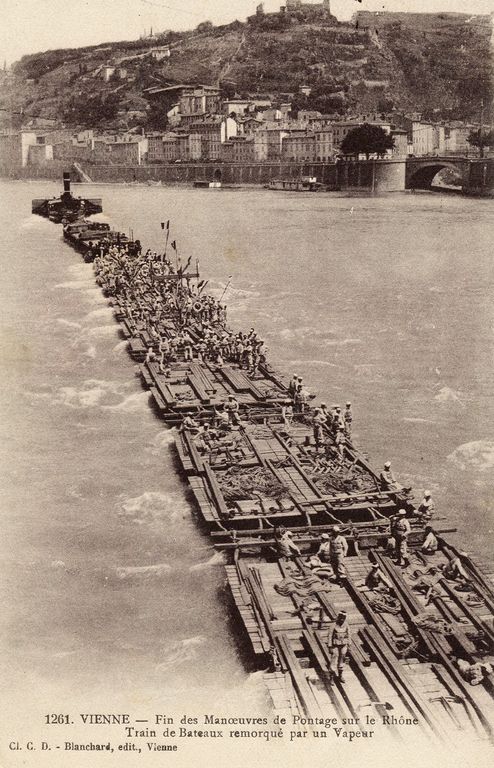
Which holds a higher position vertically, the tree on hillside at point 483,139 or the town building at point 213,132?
the town building at point 213,132

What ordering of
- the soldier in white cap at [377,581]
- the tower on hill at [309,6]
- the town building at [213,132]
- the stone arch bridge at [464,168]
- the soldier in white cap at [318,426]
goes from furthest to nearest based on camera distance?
the town building at [213,132] → the tower on hill at [309,6] → the stone arch bridge at [464,168] → the soldier in white cap at [318,426] → the soldier in white cap at [377,581]

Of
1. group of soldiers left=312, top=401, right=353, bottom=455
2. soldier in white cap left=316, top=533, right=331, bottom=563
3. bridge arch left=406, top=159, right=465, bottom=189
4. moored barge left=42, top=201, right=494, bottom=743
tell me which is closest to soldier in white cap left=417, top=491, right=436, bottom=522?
moored barge left=42, top=201, right=494, bottom=743

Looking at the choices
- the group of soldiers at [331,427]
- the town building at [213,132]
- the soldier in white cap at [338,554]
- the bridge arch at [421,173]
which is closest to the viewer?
the soldier in white cap at [338,554]

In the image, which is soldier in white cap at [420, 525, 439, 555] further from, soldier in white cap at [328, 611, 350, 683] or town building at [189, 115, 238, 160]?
town building at [189, 115, 238, 160]

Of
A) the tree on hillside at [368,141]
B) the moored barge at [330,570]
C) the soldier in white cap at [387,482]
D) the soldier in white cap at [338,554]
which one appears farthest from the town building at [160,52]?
the soldier in white cap at [338,554]

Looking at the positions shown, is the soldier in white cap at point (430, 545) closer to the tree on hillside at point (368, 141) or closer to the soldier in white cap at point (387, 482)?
the soldier in white cap at point (387, 482)
